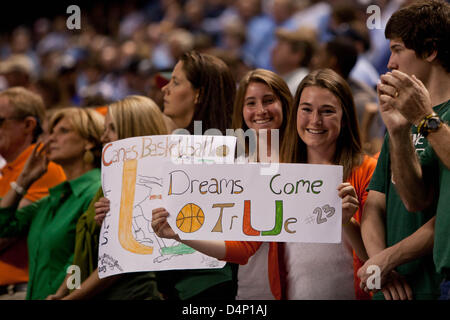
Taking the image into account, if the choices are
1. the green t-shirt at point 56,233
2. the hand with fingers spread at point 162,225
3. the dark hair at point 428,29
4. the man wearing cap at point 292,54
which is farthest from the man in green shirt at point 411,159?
the man wearing cap at point 292,54

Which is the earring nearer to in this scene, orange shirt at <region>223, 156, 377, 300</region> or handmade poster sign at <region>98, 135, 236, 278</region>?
handmade poster sign at <region>98, 135, 236, 278</region>

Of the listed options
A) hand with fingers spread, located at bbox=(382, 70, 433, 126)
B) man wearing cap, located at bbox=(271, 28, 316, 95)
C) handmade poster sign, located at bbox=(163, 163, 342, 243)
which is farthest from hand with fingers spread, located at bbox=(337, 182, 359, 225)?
man wearing cap, located at bbox=(271, 28, 316, 95)

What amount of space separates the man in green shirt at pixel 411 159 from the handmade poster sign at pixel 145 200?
2.17 feet

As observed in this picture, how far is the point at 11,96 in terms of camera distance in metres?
4.26

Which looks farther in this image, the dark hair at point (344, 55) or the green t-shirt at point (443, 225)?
the dark hair at point (344, 55)

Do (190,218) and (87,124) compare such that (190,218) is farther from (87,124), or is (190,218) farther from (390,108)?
(87,124)

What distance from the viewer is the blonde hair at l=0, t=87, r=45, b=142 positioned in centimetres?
425

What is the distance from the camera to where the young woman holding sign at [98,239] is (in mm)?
3295

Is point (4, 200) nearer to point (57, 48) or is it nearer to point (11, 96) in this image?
point (11, 96)

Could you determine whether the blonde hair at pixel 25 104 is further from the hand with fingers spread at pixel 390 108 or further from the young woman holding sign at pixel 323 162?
the hand with fingers spread at pixel 390 108

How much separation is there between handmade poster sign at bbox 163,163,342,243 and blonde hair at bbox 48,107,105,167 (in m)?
1.10

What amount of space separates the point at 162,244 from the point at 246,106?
0.71 m
